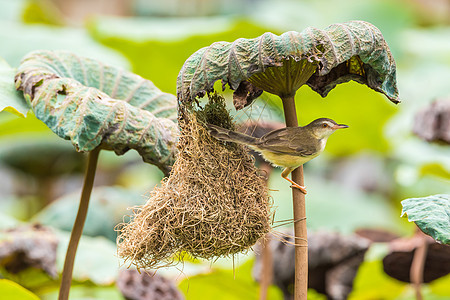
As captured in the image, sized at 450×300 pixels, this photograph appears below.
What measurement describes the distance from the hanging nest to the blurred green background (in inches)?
8.1

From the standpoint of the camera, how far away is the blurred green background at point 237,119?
86.9 inches

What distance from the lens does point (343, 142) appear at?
4602 mm

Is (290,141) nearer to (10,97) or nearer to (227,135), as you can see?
(227,135)

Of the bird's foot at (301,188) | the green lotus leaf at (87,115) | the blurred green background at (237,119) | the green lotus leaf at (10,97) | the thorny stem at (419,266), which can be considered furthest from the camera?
the blurred green background at (237,119)

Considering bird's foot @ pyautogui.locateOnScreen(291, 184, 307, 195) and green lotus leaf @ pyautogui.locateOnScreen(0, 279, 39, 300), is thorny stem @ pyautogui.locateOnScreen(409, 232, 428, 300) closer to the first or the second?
bird's foot @ pyautogui.locateOnScreen(291, 184, 307, 195)

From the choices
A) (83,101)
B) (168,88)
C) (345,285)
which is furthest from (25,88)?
(168,88)

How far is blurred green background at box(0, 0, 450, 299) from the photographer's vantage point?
2207 millimetres

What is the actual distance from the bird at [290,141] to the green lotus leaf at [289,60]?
9 cm

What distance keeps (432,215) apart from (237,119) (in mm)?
483

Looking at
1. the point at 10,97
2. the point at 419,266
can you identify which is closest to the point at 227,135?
the point at 10,97

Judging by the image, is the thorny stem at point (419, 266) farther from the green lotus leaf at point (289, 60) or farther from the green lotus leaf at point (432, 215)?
the green lotus leaf at point (289, 60)

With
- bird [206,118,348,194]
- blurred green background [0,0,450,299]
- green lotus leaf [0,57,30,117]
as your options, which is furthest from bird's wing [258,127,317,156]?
green lotus leaf [0,57,30,117]

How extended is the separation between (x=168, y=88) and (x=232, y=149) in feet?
10.3

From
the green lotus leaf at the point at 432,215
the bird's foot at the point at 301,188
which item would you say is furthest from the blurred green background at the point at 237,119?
the green lotus leaf at the point at 432,215
